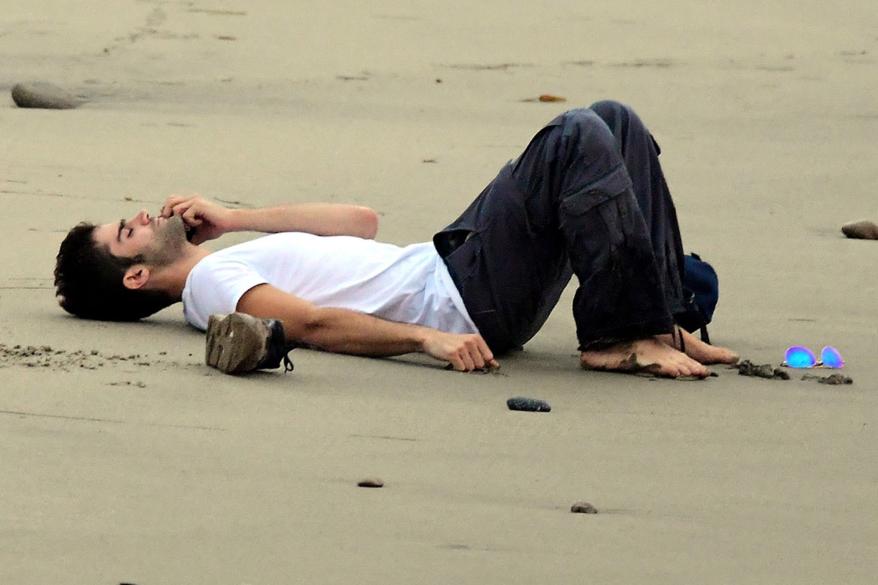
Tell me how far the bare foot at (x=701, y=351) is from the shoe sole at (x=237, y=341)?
1.14 m

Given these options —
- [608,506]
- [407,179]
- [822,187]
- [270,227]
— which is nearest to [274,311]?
[270,227]

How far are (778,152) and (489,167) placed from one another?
1485 millimetres

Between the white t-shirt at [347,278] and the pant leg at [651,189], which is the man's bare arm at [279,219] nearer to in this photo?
the white t-shirt at [347,278]

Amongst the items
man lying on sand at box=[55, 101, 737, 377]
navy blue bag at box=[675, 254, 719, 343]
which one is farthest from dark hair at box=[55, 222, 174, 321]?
navy blue bag at box=[675, 254, 719, 343]

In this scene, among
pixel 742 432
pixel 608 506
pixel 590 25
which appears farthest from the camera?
pixel 590 25

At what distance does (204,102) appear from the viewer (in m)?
8.80

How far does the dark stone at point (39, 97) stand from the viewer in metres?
8.27

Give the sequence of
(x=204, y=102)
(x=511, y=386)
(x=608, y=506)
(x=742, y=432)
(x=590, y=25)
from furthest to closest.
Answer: (x=590, y=25) → (x=204, y=102) → (x=511, y=386) → (x=742, y=432) → (x=608, y=506)

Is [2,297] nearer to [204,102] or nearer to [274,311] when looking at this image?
[274,311]

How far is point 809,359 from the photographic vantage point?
4570mm

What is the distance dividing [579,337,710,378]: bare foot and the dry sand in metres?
0.05

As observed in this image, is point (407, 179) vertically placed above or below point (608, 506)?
below

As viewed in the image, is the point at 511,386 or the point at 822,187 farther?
the point at 822,187

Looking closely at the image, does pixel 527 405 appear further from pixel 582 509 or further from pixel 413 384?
pixel 582 509
